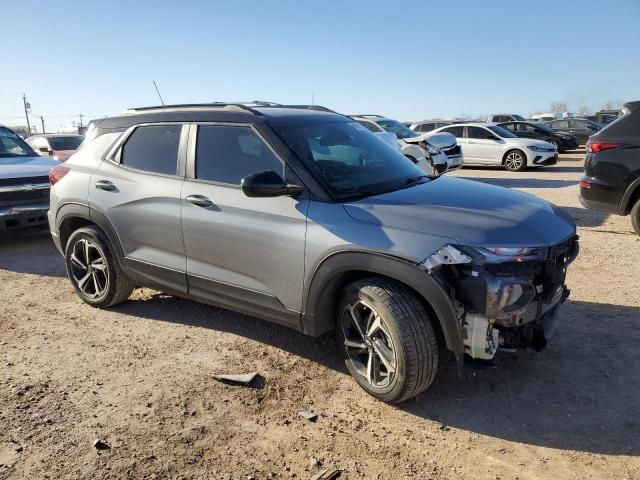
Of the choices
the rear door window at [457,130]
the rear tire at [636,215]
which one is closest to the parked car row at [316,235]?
the rear tire at [636,215]

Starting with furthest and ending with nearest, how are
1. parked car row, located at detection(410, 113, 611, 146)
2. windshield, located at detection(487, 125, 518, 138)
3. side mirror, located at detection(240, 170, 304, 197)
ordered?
1. parked car row, located at detection(410, 113, 611, 146)
2. windshield, located at detection(487, 125, 518, 138)
3. side mirror, located at detection(240, 170, 304, 197)

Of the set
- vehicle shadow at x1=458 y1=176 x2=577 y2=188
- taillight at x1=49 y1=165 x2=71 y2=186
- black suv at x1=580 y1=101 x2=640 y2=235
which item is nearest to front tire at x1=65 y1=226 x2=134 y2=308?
taillight at x1=49 y1=165 x2=71 y2=186

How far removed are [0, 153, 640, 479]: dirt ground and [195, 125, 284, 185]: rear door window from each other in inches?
54.1

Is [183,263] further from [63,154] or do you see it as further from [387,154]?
[63,154]

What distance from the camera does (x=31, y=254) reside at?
7.28 m

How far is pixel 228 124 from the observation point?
155 inches

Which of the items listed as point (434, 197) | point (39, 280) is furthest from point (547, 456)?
point (39, 280)

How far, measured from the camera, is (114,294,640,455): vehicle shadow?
3025 mm

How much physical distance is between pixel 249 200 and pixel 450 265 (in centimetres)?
147

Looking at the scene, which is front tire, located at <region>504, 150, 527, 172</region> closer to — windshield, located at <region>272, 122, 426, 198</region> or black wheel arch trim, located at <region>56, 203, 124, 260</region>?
windshield, located at <region>272, 122, 426, 198</region>

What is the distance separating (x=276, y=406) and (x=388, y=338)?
0.85 m

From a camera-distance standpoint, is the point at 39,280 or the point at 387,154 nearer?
the point at 387,154

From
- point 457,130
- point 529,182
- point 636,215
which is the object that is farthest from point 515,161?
point 636,215

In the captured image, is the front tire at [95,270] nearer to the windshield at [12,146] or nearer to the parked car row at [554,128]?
the windshield at [12,146]
